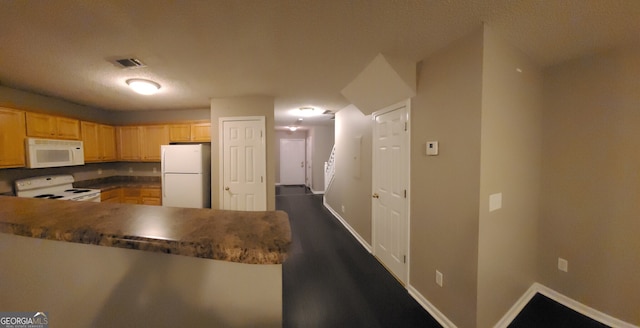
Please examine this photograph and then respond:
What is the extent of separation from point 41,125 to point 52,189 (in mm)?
994

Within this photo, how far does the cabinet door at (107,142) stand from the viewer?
154 inches

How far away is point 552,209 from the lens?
2.10 metres

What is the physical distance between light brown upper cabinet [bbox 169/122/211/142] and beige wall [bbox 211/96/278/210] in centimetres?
58

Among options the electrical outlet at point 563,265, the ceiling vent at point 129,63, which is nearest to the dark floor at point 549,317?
the electrical outlet at point 563,265

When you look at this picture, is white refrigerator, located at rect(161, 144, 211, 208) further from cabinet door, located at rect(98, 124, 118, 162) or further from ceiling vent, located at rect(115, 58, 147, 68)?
ceiling vent, located at rect(115, 58, 147, 68)

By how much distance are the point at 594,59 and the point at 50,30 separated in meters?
4.44

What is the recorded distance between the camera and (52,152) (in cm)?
305

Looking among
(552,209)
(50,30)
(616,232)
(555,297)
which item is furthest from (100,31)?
(555,297)

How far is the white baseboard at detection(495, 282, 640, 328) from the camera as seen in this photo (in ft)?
5.87

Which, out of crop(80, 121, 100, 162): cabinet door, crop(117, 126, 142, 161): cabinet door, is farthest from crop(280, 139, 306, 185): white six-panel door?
crop(80, 121, 100, 162): cabinet door

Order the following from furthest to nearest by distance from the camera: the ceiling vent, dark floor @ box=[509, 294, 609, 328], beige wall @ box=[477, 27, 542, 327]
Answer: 1. the ceiling vent
2. dark floor @ box=[509, 294, 609, 328]
3. beige wall @ box=[477, 27, 542, 327]

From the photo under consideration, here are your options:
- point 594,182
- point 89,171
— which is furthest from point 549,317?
point 89,171

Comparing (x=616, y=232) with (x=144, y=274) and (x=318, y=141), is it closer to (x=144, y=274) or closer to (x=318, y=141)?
(x=144, y=274)
